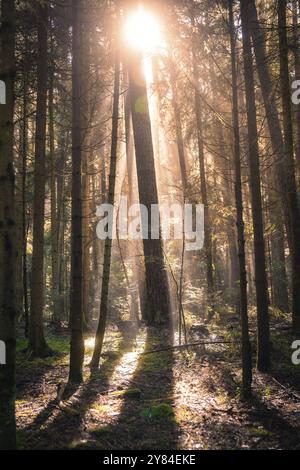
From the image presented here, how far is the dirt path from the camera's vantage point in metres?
4.93

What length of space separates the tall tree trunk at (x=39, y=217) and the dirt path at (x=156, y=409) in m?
0.90

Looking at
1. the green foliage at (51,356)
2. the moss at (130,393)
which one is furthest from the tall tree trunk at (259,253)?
the green foliage at (51,356)

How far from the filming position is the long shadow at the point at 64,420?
4.73 m

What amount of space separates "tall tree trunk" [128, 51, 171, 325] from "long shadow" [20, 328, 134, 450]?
4.39 m

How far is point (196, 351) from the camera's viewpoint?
30.3ft

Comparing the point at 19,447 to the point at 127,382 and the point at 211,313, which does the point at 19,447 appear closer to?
the point at 127,382

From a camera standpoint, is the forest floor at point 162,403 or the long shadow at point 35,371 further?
the long shadow at point 35,371

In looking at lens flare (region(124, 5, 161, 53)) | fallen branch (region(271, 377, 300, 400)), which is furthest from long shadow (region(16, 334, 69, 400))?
lens flare (region(124, 5, 161, 53))

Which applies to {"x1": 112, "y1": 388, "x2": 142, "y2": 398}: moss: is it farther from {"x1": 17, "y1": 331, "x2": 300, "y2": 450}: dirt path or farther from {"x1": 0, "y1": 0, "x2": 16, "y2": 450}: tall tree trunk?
{"x1": 0, "y1": 0, "x2": 16, "y2": 450}: tall tree trunk

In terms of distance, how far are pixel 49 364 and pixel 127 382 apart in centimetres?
206

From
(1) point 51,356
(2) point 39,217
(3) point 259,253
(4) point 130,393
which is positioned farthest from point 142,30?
(4) point 130,393

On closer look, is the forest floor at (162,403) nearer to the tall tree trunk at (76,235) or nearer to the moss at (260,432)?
the moss at (260,432)

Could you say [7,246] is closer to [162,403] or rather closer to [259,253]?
[162,403]

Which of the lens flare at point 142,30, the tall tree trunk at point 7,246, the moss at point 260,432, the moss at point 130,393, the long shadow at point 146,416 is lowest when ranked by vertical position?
the moss at point 260,432
